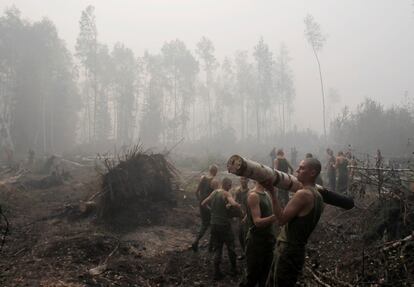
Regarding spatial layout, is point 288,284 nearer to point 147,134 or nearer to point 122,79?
point 147,134

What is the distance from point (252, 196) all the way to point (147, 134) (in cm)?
4161

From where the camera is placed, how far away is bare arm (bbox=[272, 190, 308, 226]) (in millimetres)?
3717

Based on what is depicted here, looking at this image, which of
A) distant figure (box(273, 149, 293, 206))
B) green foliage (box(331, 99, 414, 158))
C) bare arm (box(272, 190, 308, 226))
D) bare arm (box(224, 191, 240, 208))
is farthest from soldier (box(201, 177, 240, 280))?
green foliage (box(331, 99, 414, 158))

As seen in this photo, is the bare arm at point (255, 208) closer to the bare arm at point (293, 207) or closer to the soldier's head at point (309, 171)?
the bare arm at point (293, 207)

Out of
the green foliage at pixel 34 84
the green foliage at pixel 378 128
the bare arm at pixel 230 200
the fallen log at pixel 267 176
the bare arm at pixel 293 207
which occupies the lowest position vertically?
the bare arm at pixel 230 200

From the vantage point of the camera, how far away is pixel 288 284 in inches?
156

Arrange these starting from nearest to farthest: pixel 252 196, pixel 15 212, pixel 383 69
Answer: pixel 252 196 → pixel 15 212 → pixel 383 69

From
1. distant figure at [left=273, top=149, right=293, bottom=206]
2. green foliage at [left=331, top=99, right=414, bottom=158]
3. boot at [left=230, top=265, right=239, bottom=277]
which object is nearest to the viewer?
boot at [left=230, top=265, right=239, bottom=277]

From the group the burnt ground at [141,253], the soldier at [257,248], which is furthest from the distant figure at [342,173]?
the soldier at [257,248]

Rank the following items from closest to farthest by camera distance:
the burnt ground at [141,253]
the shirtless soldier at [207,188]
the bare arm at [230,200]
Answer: the burnt ground at [141,253], the bare arm at [230,200], the shirtless soldier at [207,188]

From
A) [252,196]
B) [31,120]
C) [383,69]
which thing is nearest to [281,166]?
[252,196]

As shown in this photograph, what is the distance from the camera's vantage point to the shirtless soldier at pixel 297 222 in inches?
147

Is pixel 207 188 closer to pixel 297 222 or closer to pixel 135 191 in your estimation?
pixel 135 191

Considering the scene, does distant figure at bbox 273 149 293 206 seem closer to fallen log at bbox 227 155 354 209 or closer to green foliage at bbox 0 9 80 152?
fallen log at bbox 227 155 354 209
